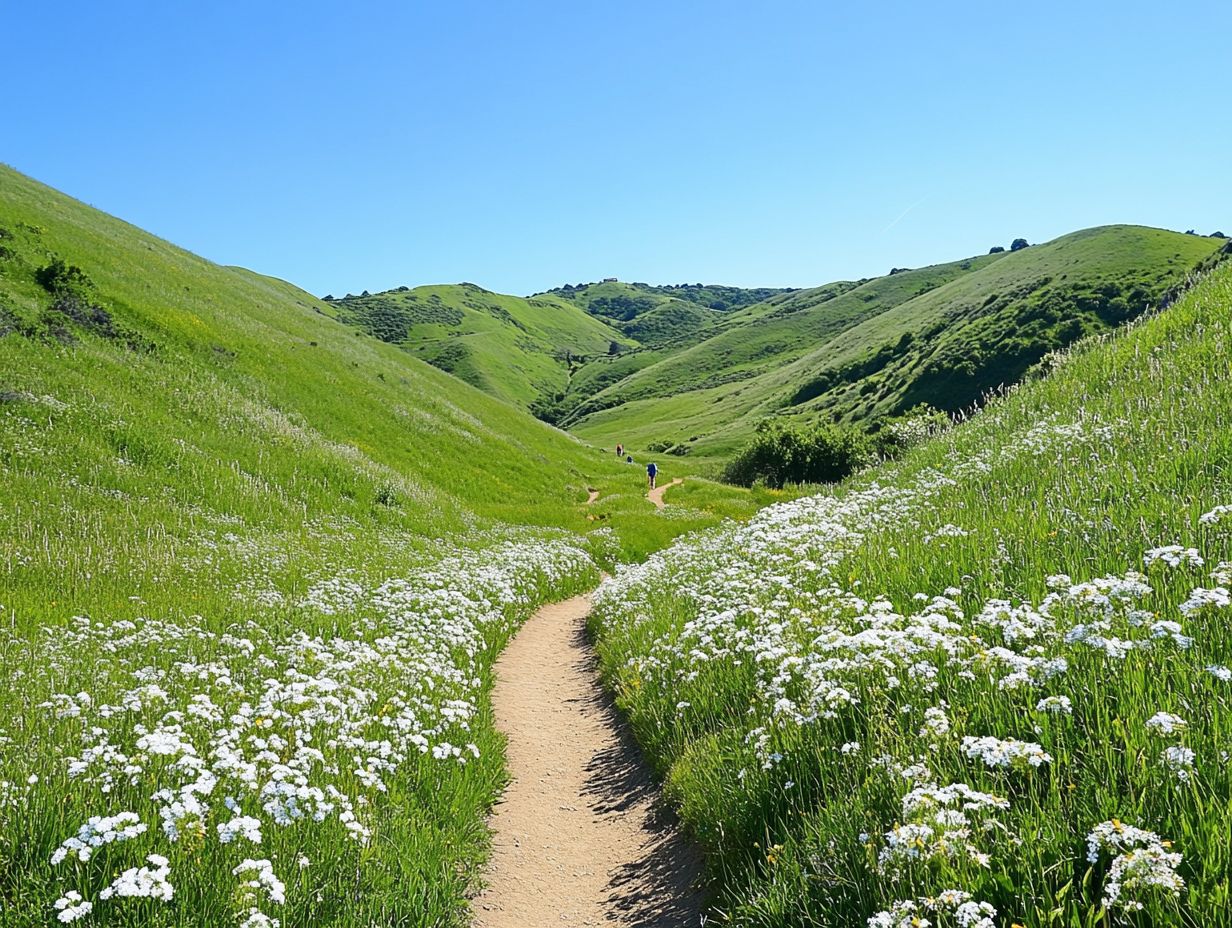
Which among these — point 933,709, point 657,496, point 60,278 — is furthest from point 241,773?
point 657,496

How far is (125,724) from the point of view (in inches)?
246

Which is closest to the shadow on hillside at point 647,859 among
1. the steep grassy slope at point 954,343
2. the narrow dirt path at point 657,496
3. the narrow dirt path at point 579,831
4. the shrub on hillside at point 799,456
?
the narrow dirt path at point 579,831

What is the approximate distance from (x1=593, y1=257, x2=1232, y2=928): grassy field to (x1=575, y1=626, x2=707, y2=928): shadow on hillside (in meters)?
0.32

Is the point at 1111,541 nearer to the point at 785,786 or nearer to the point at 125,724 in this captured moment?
the point at 785,786

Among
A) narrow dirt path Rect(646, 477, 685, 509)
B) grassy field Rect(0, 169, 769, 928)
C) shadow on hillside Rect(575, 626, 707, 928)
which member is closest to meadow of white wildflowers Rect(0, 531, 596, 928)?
grassy field Rect(0, 169, 769, 928)

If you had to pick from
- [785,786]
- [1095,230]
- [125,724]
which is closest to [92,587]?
[125,724]

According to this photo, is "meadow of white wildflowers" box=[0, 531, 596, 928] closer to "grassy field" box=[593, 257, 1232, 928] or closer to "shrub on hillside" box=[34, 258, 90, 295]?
"grassy field" box=[593, 257, 1232, 928]

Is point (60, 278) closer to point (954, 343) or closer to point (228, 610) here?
point (228, 610)

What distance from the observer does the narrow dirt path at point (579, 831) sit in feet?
20.7

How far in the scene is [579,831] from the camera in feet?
25.6

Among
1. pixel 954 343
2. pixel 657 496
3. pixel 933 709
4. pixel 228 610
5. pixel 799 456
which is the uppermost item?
pixel 954 343

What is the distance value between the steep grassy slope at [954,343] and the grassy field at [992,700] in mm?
80477

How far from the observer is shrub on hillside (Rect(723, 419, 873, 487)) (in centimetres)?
4988

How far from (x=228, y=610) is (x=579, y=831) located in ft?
22.9
